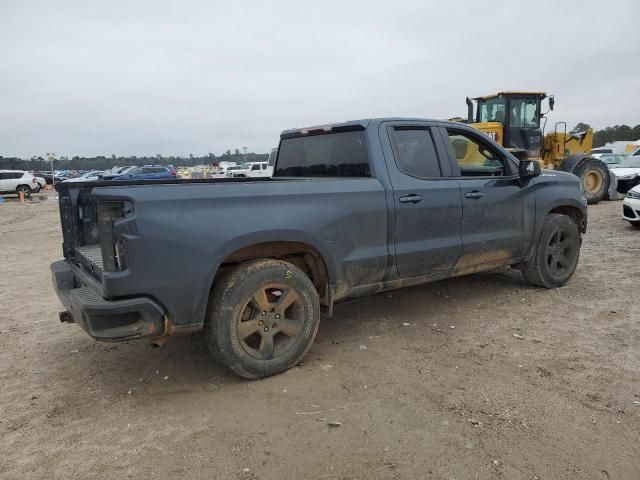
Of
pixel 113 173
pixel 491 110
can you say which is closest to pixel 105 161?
pixel 113 173

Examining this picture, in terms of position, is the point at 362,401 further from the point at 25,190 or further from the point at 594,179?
the point at 25,190

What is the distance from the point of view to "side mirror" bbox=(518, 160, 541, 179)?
4.82m

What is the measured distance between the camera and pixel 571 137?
15.0 meters

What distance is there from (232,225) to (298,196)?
22.3 inches

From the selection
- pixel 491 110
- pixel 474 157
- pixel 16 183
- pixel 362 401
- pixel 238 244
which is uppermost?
pixel 491 110

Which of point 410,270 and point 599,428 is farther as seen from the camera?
point 410,270

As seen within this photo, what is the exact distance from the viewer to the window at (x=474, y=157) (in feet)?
15.4

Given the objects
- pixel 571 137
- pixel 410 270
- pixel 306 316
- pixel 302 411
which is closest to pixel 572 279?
pixel 410 270

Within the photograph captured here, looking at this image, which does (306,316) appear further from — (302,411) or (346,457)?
(346,457)

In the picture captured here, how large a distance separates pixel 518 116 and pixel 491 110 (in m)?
0.77

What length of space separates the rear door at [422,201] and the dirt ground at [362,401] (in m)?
0.70

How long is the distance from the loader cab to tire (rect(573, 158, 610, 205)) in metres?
1.56

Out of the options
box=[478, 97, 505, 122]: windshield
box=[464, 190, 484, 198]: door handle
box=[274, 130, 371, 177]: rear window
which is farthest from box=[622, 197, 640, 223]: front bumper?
box=[274, 130, 371, 177]: rear window

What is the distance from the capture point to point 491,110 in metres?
13.8
